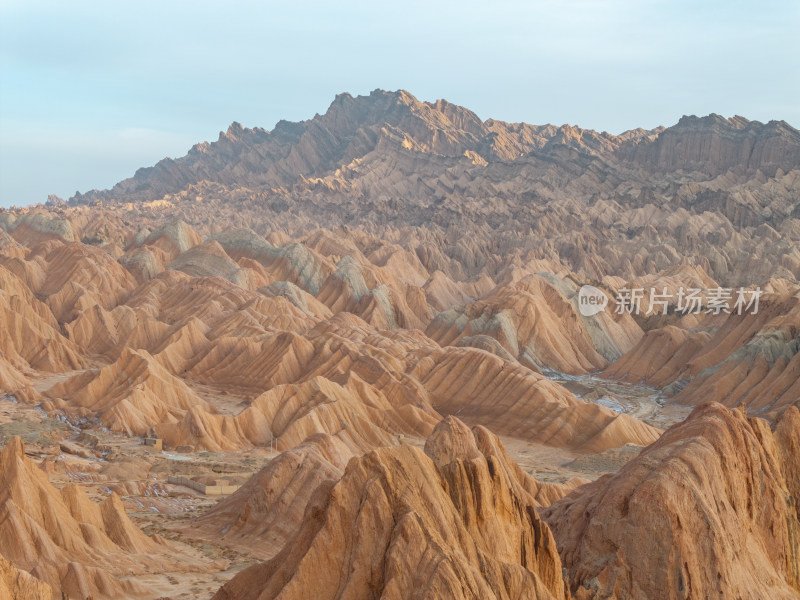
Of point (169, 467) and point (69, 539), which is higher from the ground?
point (69, 539)

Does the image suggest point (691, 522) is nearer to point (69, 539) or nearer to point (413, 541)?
point (413, 541)

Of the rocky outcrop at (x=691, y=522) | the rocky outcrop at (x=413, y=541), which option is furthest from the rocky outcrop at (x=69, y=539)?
the rocky outcrop at (x=691, y=522)

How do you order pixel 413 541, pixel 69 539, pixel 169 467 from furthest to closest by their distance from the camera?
pixel 169 467
pixel 69 539
pixel 413 541

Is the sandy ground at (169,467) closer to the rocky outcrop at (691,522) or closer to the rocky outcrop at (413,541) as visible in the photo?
the rocky outcrop at (413,541)

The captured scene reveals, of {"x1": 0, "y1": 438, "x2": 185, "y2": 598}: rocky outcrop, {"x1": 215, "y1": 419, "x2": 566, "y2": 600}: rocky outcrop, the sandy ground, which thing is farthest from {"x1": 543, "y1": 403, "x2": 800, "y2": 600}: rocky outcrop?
{"x1": 0, "y1": 438, "x2": 185, "y2": 598}: rocky outcrop

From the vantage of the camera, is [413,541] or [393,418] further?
[393,418]

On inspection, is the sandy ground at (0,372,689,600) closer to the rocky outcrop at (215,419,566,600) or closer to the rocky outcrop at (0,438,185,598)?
the rocky outcrop at (0,438,185,598)

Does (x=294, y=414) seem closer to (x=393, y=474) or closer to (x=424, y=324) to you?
(x=393, y=474)

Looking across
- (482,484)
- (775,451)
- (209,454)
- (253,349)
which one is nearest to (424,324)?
(253,349)

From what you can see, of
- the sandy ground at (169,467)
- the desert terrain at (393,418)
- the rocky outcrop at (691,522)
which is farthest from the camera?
the sandy ground at (169,467)

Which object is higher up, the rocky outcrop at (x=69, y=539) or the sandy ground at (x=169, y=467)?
the rocky outcrop at (x=69, y=539)

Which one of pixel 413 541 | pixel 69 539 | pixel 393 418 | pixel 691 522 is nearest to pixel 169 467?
pixel 69 539
